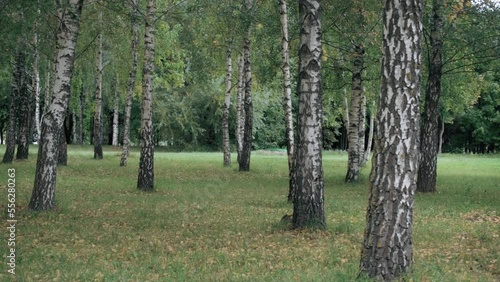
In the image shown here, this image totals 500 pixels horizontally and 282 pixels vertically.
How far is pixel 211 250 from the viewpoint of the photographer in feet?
27.0

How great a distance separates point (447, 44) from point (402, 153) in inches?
509

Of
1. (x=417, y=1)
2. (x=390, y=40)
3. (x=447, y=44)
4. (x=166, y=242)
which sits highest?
(x=447, y=44)

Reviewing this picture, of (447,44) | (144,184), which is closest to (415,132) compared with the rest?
(144,184)

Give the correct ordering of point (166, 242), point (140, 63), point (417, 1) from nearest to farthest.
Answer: point (417, 1) < point (166, 242) < point (140, 63)

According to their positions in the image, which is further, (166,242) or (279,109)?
(279,109)

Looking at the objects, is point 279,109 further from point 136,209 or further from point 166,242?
point 166,242

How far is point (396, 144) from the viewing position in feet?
19.7

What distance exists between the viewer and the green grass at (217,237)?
6.81 meters

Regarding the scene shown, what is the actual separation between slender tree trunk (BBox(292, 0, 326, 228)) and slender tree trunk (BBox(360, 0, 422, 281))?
3.56 m

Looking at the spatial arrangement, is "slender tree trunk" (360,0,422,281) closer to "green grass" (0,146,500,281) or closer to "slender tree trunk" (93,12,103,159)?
"green grass" (0,146,500,281)

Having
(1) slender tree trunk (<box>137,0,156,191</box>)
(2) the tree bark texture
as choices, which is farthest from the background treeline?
(1) slender tree trunk (<box>137,0,156,191</box>)

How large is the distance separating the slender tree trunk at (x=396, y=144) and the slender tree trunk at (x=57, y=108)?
7.38m

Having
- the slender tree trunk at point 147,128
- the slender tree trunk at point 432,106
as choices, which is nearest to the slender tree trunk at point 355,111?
the slender tree trunk at point 432,106

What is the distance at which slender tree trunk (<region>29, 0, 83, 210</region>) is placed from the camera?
11.1 meters
